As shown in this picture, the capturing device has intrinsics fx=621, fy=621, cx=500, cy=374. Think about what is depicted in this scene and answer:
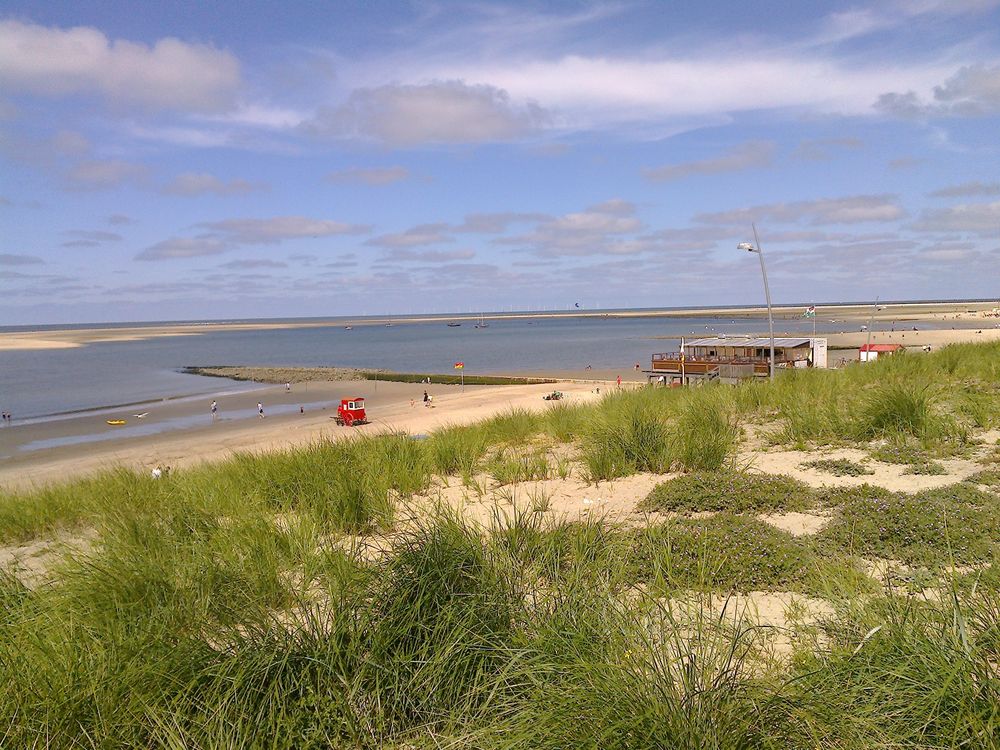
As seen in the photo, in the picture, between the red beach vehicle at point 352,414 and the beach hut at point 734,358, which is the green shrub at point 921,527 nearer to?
the beach hut at point 734,358

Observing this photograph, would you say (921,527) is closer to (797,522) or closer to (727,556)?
(797,522)

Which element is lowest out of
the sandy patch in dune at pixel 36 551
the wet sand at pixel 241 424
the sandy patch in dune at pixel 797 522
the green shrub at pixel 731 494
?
the wet sand at pixel 241 424

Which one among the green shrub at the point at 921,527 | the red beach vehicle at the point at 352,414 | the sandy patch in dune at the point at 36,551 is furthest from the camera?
the red beach vehicle at the point at 352,414

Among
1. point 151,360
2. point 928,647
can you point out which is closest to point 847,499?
point 928,647

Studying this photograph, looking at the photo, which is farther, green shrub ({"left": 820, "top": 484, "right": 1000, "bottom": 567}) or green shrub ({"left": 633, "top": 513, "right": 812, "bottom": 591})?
green shrub ({"left": 820, "top": 484, "right": 1000, "bottom": 567})

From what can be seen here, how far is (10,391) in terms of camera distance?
4778 centimetres

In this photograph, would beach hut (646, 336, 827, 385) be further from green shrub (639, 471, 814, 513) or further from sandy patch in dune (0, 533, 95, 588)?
sandy patch in dune (0, 533, 95, 588)

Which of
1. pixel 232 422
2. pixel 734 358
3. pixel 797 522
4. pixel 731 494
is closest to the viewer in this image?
pixel 797 522

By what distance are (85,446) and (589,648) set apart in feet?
97.2

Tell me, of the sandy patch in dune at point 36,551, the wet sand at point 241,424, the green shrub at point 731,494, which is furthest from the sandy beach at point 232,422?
the green shrub at point 731,494

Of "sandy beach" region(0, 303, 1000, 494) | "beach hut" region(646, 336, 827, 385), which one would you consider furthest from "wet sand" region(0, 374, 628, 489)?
"beach hut" region(646, 336, 827, 385)

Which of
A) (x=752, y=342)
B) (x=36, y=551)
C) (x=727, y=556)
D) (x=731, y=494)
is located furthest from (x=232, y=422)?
(x=727, y=556)

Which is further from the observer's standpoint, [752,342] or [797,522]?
[752,342]

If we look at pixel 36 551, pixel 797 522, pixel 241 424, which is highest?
pixel 797 522
